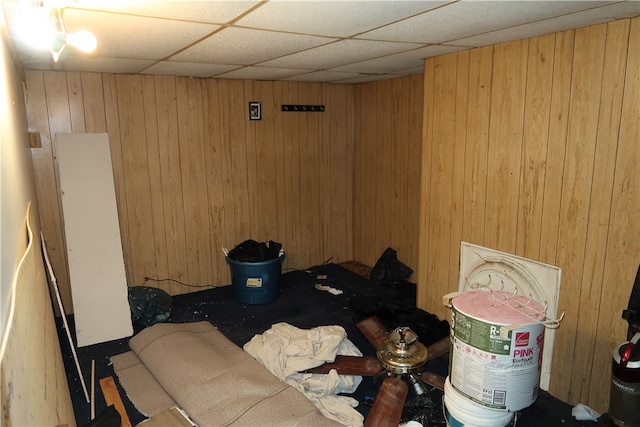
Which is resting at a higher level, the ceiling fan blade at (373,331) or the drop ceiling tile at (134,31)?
the drop ceiling tile at (134,31)

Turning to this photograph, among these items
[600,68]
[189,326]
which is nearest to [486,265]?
[600,68]

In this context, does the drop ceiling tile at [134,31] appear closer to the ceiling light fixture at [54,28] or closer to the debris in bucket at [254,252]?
the ceiling light fixture at [54,28]

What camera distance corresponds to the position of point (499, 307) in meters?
2.00

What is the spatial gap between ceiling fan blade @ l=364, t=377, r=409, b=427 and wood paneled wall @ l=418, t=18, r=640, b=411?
3.47ft

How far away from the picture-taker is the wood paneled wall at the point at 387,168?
13.6ft

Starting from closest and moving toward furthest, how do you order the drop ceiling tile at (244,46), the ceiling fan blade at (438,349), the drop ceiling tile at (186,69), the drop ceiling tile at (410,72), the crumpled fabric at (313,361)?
1. the drop ceiling tile at (244,46)
2. the crumpled fabric at (313,361)
3. the ceiling fan blade at (438,349)
4. the drop ceiling tile at (186,69)
5. the drop ceiling tile at (410,72)

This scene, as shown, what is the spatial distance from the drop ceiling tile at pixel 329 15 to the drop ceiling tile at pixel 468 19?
12 centimetres

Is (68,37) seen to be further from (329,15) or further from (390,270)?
(390,270)

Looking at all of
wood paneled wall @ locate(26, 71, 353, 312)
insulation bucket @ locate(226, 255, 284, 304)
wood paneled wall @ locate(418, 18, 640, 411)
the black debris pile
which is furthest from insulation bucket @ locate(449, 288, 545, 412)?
wood paneled wall @ locate(26, 71, 353, 312)

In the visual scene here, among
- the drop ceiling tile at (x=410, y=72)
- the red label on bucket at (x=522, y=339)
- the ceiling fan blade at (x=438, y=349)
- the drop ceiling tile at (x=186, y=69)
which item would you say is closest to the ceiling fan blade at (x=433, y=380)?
the ceiling fan blade at (x=438, y=349)

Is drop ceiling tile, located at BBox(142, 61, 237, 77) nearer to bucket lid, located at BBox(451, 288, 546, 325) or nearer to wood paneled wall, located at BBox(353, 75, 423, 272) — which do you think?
wood paneled wall, located at BBox(353, 75, 423, 272)

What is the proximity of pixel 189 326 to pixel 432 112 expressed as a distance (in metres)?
2.38

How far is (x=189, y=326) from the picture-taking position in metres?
3.21

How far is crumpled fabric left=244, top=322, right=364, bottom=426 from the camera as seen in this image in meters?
2.33
